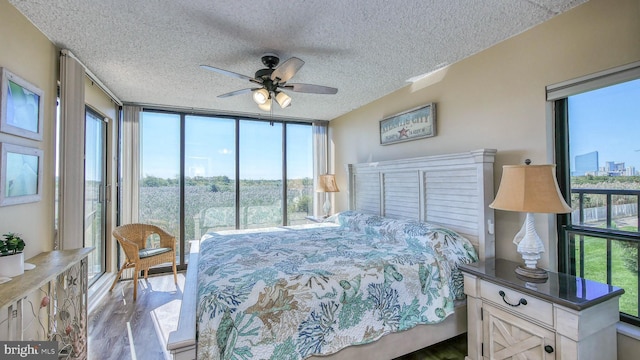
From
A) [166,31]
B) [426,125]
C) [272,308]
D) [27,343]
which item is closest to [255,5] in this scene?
[166,31]

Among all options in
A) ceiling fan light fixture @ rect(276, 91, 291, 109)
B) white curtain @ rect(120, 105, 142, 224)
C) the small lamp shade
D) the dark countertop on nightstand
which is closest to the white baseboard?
the dark countertop on nightstand

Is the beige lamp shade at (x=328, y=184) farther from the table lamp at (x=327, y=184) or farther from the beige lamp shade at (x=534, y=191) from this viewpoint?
the beige lamp shade at (x=534, y=191)

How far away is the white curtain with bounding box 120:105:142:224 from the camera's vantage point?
13.1 ft

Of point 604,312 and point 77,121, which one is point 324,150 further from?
point 604,312

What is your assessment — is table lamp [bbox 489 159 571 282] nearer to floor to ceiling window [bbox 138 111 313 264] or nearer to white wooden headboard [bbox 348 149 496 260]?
white wooden headboard [bbox 348 149 496 260]

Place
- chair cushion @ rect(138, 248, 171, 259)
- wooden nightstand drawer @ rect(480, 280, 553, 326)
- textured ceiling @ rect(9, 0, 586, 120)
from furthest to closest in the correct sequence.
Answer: chair cushion @ rect(138, 248, 171, 259) → textured ceiling @ rect(9, 0, 586, 120) → wooden nightstand drawer @ rect(480, 280, 553, 326)

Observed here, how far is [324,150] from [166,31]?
11.2 feet

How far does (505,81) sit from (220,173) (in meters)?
4.05

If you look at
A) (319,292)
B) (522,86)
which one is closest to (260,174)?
(319,292)

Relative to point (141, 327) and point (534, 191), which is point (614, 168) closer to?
point (534, 191)

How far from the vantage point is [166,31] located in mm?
2139

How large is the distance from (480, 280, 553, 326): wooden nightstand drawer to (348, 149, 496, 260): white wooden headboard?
443mm

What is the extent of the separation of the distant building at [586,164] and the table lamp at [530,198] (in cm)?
43

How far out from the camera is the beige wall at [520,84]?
1771mm
